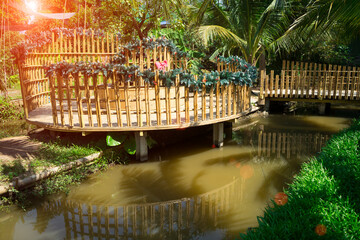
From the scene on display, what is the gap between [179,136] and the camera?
861 cm

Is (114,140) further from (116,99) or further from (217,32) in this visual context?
(217,32)

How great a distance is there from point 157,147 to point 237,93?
2535mm

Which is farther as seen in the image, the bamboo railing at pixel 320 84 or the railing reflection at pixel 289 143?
the bamboo railing at pixel 320 84

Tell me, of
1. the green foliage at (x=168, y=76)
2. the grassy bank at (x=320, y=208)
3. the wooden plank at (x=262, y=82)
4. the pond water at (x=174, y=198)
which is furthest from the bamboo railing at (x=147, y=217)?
the wooden plank at (x=262, y=82)

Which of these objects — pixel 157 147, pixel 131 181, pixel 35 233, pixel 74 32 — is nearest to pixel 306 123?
pixel 157 147

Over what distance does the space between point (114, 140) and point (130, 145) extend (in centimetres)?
37

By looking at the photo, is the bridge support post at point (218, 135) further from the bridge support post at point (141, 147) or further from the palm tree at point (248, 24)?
the palm tree at point (248, 24)

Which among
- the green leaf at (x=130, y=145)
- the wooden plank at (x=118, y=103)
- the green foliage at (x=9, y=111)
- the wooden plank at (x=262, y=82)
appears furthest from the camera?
the wooden plank at (x=262, y=82)

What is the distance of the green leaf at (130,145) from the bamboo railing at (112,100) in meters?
0.42

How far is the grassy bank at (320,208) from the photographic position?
3158 mm

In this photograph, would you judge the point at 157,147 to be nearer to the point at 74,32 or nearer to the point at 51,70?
the point at 51,70

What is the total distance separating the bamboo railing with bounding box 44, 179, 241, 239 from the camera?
4.34 m

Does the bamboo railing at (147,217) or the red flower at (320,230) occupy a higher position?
the red flower at (320,230)

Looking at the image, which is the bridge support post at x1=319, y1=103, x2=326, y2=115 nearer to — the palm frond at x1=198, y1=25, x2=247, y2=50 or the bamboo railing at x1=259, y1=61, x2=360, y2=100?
the bamboo railing at x1=259, y1=61, x2=360, y2=100
